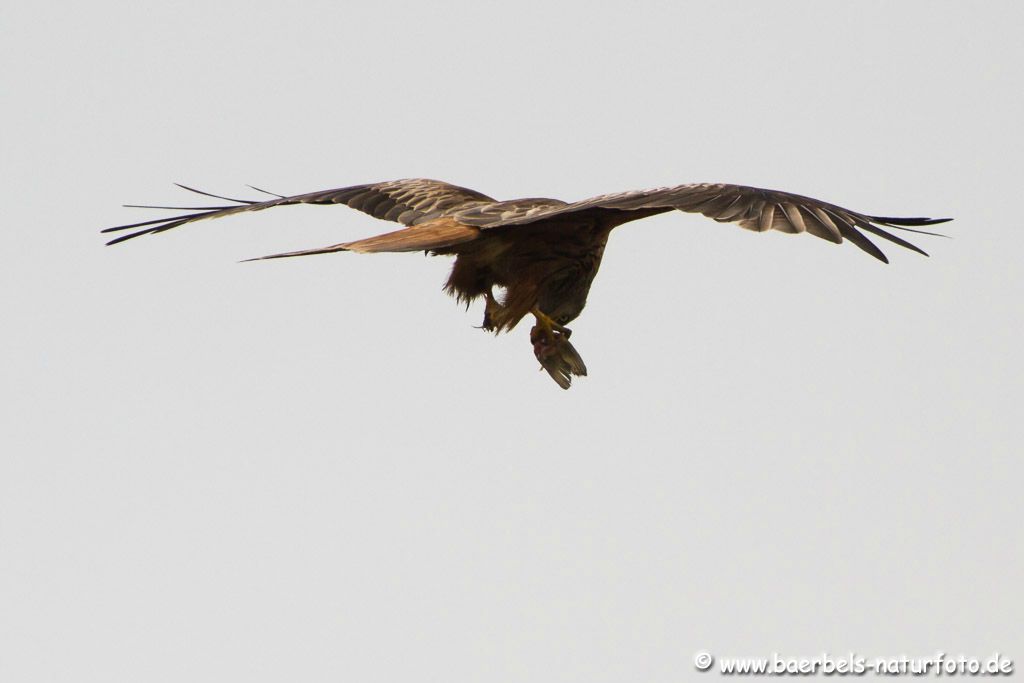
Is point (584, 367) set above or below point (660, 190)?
below

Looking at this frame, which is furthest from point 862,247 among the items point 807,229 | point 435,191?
point 435,191

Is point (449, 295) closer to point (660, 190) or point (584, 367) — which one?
point (584, 367)

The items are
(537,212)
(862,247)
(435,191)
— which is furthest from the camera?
(435,191)

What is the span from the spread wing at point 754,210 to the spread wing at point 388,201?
1383mm

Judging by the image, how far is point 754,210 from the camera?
28.8 ft

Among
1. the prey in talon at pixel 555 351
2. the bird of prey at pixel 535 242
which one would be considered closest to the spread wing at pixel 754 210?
the bird of prey at pixel 535 242

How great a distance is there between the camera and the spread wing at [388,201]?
1080 centimetres

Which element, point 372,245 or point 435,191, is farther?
point 435,191

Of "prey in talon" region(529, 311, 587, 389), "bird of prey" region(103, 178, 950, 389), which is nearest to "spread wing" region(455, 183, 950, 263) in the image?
"bird of prey" region(103, 178, 950, 389)

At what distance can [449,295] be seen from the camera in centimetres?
1061

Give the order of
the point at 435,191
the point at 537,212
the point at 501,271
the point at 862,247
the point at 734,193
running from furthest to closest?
the point at 435,191
the point at 501,271
the point at 537,212
the point at 734,193
the point at 862,247

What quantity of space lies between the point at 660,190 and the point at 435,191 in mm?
2680

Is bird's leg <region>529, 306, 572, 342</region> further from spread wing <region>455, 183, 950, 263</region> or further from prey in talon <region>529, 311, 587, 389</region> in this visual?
spread wing <region>455, 183, 950, 263</region>

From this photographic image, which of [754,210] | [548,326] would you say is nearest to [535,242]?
[548,326]
